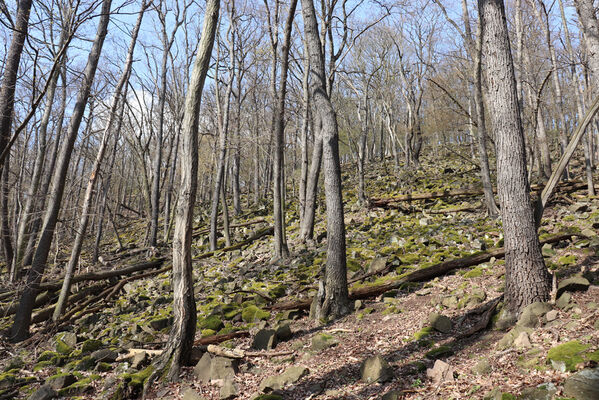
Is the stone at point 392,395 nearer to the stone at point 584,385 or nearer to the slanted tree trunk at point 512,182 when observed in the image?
the stone at point 584,385

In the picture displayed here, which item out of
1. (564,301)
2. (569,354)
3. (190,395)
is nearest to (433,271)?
(564,301)

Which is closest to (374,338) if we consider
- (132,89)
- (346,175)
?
(132,89)

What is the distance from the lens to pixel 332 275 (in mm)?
6008

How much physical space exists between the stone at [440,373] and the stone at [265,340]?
7.80ft

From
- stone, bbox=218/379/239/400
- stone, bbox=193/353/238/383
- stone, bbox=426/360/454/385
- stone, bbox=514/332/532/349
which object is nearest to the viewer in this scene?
stone, bbox=426/360/454/385

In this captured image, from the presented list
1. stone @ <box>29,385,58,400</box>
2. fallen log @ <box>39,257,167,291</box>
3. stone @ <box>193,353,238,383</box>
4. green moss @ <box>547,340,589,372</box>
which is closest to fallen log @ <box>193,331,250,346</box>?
stone @ <box>193,353,238,383</box>

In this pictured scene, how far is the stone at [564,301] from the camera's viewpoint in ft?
13.8

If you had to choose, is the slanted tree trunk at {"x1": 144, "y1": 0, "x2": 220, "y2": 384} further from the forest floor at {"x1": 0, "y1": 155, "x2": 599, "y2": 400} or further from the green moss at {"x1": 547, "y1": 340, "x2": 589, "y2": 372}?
the green moss at {"x1": 547, "y1": 340, "x2": 589, "y2": 372}

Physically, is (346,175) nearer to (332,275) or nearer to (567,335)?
(332,275)

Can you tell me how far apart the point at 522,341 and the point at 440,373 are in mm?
923

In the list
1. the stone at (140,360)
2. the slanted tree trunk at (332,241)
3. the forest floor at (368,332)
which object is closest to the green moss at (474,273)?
the forest floor at (368,332)

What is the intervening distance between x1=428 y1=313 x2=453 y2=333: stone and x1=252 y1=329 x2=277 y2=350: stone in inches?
89.0

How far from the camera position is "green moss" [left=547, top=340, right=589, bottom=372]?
3.03 metres

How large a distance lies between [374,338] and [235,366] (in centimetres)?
193
